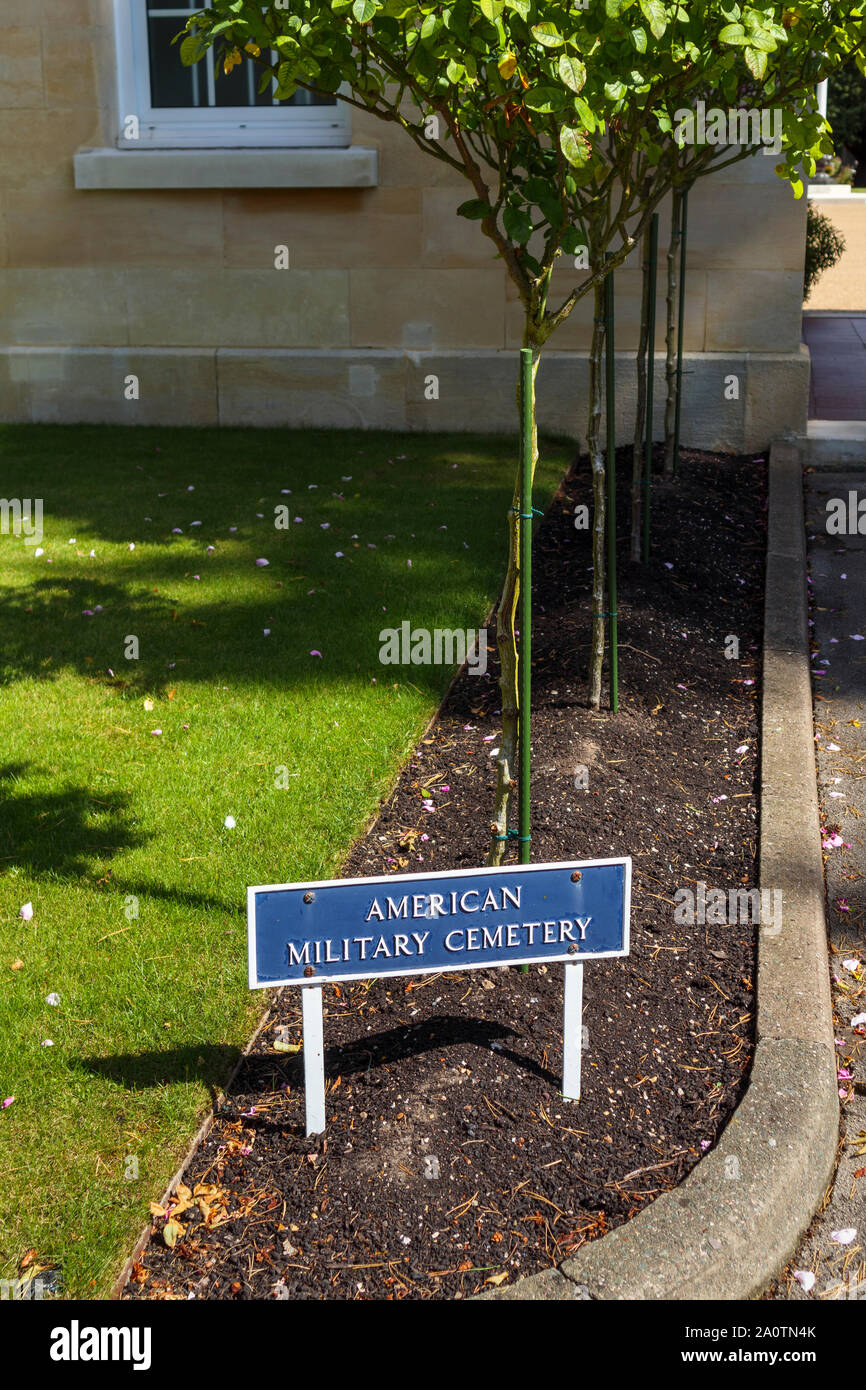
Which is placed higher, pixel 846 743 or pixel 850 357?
pixel 850 357

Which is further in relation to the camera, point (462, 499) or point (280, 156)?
point (280, 156)

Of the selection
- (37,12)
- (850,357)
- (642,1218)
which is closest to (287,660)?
(642,1218)

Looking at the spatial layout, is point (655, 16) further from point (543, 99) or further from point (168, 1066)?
point (168, 1066)

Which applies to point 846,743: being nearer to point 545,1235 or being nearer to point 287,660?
point 287,660

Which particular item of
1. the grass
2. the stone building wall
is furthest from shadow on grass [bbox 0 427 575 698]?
the stone building wall

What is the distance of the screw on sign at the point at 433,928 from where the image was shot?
9.40 feet

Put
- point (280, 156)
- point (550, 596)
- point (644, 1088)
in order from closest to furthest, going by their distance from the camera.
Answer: point (644, 1088) → point (550, 596) → point (280, 156)

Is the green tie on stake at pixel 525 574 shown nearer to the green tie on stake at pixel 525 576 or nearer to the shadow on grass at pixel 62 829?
the green tie on stake at pixel 525 576

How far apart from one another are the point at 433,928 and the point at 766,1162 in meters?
0.90

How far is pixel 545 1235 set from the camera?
2721 mm

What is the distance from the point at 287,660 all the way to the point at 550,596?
4.86 ft

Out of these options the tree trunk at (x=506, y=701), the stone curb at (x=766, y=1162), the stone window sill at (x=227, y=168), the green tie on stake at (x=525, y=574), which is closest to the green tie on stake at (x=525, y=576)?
the green tie on stake at (x=525, y=574)

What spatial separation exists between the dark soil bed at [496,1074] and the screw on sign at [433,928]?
168mm

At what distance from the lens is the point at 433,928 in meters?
2.96
